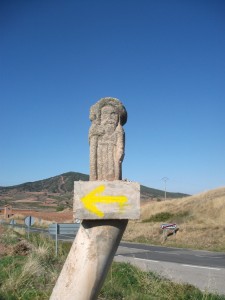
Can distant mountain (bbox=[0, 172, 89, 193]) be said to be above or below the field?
above

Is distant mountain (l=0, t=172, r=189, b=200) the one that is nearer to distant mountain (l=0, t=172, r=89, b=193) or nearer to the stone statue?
distant mountain (l=0, t=172, r=89, b=193)

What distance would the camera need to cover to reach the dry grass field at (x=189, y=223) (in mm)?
25344

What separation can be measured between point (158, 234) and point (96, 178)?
80.2ft

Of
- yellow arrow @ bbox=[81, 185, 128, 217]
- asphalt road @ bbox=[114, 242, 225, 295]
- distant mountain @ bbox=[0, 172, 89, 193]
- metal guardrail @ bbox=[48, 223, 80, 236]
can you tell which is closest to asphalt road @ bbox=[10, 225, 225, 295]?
asphalt road @ bbox=[114, 242, 225, 295]

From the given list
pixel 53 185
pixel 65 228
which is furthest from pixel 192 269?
pixel 53 185

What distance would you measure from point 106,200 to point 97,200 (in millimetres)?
103

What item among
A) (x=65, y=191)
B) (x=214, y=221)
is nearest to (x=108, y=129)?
(x=214, y=221)

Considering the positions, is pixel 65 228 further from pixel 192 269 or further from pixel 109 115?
pixel 109 115

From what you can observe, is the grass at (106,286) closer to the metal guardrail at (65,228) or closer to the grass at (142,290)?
the grass at (142,290)

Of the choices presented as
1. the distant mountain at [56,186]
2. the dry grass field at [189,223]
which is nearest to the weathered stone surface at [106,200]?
the dry grass field at [189,223]

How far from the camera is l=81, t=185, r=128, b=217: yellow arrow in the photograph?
183 inches

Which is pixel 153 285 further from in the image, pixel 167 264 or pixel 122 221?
pixel 167 264

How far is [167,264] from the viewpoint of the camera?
14688 mm

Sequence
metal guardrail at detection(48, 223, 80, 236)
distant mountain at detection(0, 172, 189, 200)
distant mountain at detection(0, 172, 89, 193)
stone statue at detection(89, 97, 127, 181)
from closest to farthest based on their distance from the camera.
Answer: stone statue at detection(89, 97, 127, 181)
metal guardrail at detection(48, 223, 80, 236)
distant mountain at detection(0, 172, 189, 200)
distant mountain at detection(0, 172, 89, 193)
